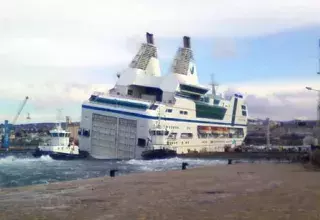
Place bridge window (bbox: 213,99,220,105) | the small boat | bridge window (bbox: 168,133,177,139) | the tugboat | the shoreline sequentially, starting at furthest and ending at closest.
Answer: bridge window (bbox: 213,99,220,105)
bridge window (bbox: 168,133,177,139)
the tugboat
the small boat
the shoreline

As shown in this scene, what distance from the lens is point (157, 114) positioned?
87188 mm

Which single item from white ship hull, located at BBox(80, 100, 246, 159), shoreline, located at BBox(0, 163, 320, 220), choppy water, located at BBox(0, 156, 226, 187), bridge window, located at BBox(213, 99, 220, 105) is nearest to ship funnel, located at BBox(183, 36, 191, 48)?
bridge window, located at BBox(213, 99, 220, 105)

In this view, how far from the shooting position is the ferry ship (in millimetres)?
85625

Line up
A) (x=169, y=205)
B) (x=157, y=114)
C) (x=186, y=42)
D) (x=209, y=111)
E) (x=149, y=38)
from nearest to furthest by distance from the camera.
→ (x=169, y=205), (x=157, y=114), (x=149, y=38), (x=209, y=111), (x=186, y=42)

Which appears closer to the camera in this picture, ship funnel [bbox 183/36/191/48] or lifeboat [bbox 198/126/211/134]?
lifeboat [bbox 198/126/211/134]

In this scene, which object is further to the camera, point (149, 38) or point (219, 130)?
point (219, 130)

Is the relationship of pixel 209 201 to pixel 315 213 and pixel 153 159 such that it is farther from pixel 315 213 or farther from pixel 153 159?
pixel 153 159

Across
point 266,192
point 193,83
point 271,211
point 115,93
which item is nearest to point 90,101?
point 115,93

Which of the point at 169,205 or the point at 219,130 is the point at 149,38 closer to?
the point at 219,130

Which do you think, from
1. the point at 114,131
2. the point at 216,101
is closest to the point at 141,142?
the point at 114,131

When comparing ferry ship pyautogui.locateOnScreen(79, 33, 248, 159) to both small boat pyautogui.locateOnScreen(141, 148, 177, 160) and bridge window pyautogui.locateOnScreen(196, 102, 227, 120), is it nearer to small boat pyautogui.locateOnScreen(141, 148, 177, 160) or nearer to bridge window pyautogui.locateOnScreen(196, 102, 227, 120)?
bridge window pyautogui.locateOnScreen(196, 102, 227, 120)

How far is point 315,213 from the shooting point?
13.0 m

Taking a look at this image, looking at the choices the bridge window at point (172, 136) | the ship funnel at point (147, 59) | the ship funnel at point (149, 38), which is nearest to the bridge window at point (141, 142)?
the bridge window at point (172, 136)

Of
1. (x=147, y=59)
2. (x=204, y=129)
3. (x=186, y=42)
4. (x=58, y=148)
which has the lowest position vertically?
(x=58, y=148)
